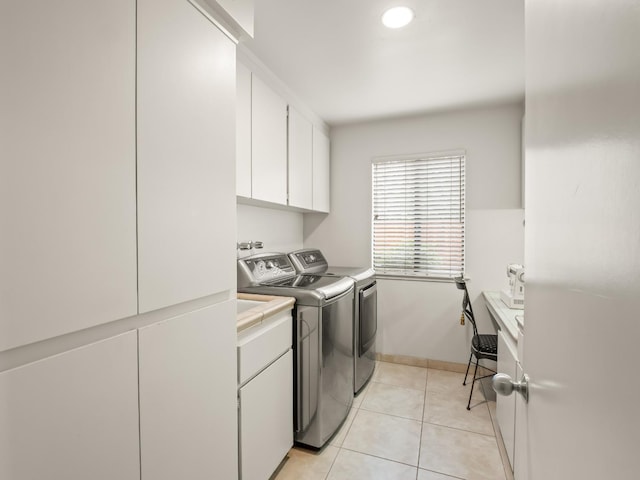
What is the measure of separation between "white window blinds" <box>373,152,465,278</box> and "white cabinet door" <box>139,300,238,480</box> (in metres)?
2.21

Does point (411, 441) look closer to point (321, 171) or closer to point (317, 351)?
point (317, 351)

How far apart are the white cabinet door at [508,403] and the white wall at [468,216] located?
102cm

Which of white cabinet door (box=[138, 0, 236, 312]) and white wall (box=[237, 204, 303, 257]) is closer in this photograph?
white cabinet door (box=[138, 0, 236, 312])

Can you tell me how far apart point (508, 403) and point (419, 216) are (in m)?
1.78

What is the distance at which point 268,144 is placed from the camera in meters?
2.10
